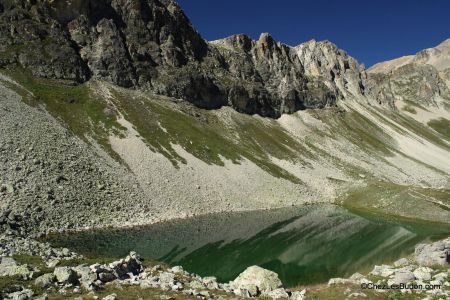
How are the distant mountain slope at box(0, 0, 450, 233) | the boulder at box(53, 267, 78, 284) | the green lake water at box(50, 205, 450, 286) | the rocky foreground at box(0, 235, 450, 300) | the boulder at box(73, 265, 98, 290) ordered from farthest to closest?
1. the distant mountain slope at box(0, 0, 450, 233)
2. the green lake water at box(50, 205, 450, 286)
3. the boulder at box(53, 267, 78, 284)
4. the boulder at box(73, 265, 98, 290)
5. the rocky foreground at box(0, 235, 450, 300)

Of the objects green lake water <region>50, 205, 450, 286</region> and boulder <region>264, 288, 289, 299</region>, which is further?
green lake water <region>50, 205, 450, 286</region>

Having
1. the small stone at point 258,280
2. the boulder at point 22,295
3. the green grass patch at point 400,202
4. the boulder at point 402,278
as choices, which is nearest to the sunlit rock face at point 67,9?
the green grass patch at point 400,202

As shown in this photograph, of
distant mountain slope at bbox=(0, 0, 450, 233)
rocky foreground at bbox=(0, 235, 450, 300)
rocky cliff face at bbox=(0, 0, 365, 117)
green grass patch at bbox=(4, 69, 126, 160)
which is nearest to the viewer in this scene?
rocky foreground at bbox=(0, 235, 450, 300)

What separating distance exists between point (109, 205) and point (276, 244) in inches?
1082

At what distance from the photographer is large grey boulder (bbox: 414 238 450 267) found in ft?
104

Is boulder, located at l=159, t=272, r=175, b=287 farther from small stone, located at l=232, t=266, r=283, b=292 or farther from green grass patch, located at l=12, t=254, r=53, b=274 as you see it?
green grass patch, located at l=12, t=254, r=53, b=274

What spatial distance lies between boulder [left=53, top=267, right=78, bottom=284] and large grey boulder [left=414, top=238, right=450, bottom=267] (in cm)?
2571

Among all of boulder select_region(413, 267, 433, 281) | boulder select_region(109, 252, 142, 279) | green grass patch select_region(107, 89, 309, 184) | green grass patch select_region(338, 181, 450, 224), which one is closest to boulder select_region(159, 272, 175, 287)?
boulder select_region(109, 252, 142, 279)

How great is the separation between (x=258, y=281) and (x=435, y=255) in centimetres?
1519

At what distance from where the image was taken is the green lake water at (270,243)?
44.0m

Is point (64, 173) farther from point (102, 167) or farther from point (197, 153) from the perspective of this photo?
point (197, 153)

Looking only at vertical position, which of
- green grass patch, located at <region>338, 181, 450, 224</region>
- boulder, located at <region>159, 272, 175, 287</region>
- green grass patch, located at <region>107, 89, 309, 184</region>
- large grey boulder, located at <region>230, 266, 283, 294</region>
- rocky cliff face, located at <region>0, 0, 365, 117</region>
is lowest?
green grass patch, located at <region>338, 181, 450, 224</region>

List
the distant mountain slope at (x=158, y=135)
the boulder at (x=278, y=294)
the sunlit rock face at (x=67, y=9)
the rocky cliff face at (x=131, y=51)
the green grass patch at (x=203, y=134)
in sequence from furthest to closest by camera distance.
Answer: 1. the sunlit rock face at (x=67, y=9)
2. the rocky cliff face at (x=131, y=51)
3. the green grass patch at (x=203, y=134)
4. the distant mountain slope at (x=158, y=135)
5. the boulder at (x=278, y=294)

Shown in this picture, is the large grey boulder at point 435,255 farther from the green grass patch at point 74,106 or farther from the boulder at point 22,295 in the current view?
the green grass patch at point 74,106
